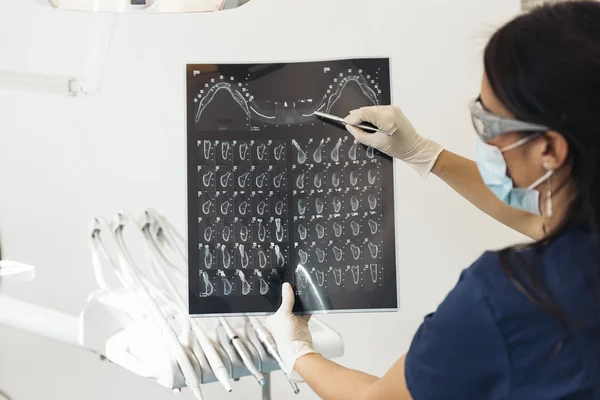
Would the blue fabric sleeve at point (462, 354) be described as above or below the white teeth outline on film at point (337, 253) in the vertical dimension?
below

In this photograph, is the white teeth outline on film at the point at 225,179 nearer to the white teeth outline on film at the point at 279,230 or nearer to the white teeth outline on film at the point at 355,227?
the white teeth outline on film at the point at 279,230

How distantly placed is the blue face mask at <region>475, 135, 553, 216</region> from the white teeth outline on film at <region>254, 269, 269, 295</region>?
0.52m

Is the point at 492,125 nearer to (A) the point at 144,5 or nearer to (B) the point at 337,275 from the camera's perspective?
(B) the point at 337,275

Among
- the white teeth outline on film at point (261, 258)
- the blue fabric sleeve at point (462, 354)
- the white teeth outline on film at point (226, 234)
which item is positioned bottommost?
the blue fabric sleeve at point (462, 354)

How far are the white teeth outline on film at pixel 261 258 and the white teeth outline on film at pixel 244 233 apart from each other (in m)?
0.04

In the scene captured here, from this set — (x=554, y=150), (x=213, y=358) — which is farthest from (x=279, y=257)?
(x=554, y=150)

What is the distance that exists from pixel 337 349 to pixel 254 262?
0.28m

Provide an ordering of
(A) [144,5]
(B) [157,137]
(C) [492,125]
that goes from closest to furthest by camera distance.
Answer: (C) [492,125] < (A) [144,5] < (B) [157,137]

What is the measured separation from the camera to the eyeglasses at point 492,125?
33.5 inches

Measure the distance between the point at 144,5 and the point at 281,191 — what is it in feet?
1.51

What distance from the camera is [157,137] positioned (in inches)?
73.7

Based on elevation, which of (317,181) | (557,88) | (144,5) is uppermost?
(144,5)

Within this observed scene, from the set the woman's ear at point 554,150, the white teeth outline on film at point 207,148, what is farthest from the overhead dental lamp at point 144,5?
the woman's ear at point 554,150

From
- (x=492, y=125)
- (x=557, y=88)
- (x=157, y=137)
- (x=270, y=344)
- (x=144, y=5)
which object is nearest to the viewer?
(x=557, y=88)
